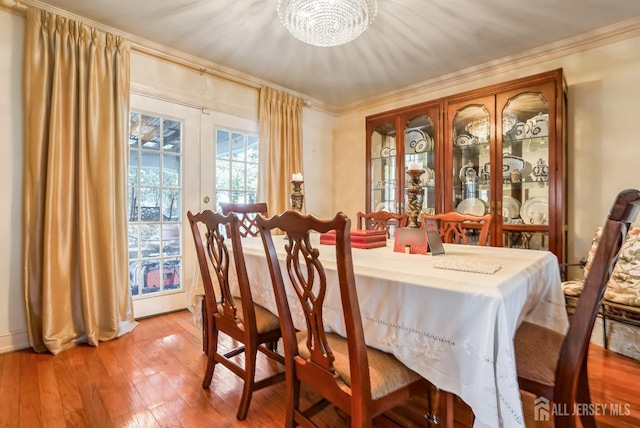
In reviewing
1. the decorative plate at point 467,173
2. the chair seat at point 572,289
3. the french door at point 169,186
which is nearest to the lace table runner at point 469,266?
the chair seat at point 572,289

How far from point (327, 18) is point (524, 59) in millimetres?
2134

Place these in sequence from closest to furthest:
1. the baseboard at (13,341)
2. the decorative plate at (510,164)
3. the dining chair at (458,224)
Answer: the dining chair at (458,224) < the baseboard at (13,341) < the decorative plate at (510,164)

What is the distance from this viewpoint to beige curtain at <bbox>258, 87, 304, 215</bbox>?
3531mm

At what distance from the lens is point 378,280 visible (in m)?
1.11

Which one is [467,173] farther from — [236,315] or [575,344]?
[236,315]

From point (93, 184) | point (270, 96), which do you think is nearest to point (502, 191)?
point (270, 96)

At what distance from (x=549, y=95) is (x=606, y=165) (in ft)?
2.41

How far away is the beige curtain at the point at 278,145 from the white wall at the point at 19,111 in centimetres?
18

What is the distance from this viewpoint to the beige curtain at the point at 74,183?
85.9 inches

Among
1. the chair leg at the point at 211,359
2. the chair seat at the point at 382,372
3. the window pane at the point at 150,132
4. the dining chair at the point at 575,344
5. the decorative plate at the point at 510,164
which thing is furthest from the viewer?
the window pane at the point at 150,132

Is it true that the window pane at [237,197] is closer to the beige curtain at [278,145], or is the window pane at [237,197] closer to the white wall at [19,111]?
the beige curtain at [278,145]

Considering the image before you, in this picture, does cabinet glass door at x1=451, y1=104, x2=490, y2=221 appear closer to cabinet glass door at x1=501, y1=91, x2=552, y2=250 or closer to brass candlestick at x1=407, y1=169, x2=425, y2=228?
cabinet glass door at x1=501, y1=91, x2=552, y2=250

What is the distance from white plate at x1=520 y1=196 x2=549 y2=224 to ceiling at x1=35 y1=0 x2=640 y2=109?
1.35 meters

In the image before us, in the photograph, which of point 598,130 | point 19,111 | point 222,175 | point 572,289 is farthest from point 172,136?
point 598,130
